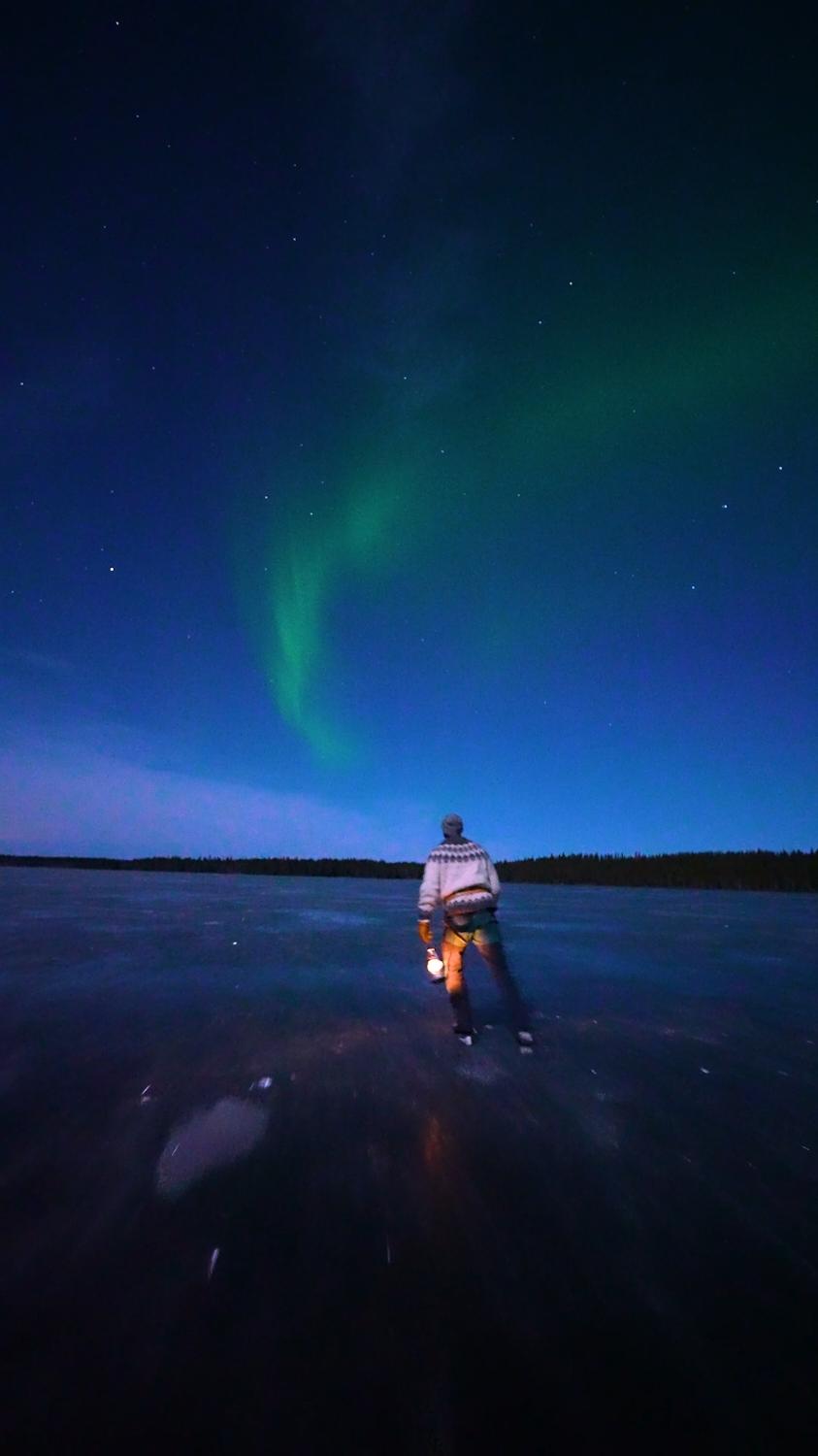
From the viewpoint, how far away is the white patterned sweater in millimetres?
5738

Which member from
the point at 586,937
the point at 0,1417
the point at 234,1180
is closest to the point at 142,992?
the point at 234,1180

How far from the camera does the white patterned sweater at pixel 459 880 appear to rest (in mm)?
5738

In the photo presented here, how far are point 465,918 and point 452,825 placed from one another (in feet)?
2.92

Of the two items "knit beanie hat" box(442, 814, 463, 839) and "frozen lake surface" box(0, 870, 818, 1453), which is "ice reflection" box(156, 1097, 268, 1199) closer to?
"frozen lake surface" box(0, 870, 818, 1453)

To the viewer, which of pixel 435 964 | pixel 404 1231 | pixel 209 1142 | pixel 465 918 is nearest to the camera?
pixel 404 1231

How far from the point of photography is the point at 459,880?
19.1 feet

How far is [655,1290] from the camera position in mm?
2504

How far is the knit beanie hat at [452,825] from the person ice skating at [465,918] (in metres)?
0.01

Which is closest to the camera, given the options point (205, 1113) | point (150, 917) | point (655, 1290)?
point (655, 1290)

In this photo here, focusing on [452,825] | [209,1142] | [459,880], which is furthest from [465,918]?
[209,1142]

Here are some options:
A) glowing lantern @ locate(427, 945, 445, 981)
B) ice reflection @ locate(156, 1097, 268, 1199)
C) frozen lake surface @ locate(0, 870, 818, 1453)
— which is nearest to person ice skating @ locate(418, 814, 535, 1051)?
glowing lantern @ locate(427, 945, 445, 981)

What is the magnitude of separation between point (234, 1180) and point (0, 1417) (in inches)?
56.8

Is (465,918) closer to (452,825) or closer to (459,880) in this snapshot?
(459,880)

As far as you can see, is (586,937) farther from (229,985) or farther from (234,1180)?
(234,1180)
